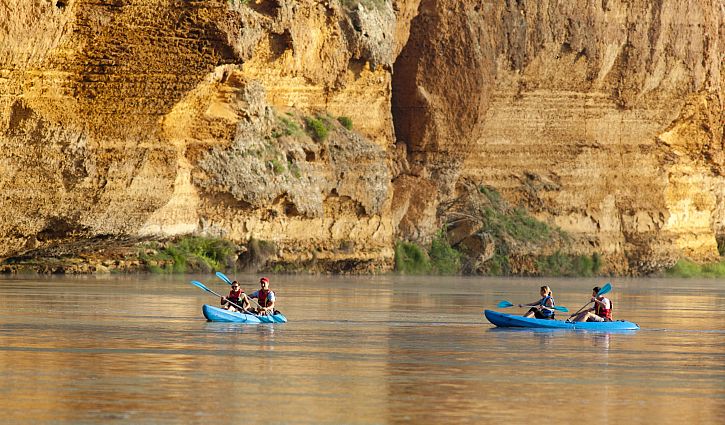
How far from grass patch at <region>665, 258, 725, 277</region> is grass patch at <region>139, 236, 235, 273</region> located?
113 ft

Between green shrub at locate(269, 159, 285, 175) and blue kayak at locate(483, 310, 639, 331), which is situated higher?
green shrub at locate(269, 159, 285, 175)

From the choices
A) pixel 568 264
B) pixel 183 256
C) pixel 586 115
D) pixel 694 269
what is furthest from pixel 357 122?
pixel 694 269

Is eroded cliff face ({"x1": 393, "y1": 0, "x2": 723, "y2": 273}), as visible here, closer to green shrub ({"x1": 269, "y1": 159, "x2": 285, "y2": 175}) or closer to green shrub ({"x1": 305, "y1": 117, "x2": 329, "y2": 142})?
green shrub ({"x1": 305, "y1": 117, "x2": 329, "y2": 142})

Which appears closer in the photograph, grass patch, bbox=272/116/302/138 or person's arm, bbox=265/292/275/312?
person's arm, bbox=265/292/275/312

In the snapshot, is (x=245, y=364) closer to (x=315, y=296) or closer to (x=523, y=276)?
(x=315, y=296)

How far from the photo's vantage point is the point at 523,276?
76.1 metres

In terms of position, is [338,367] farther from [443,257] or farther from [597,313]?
[443,257]

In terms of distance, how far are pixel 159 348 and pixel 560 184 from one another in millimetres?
60165

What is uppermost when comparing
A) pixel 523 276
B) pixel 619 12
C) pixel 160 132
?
pixel 619 12

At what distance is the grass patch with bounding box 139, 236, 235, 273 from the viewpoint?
183 feet

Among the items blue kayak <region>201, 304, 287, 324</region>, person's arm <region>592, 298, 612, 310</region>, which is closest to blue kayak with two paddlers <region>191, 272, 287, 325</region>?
blue kayak <region>201, 304, 287, 324</region>

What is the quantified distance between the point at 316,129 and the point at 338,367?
43.2 m

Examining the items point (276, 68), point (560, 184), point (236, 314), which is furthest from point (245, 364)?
point (560, 184)

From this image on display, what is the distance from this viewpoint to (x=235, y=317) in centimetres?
Result: 3155
